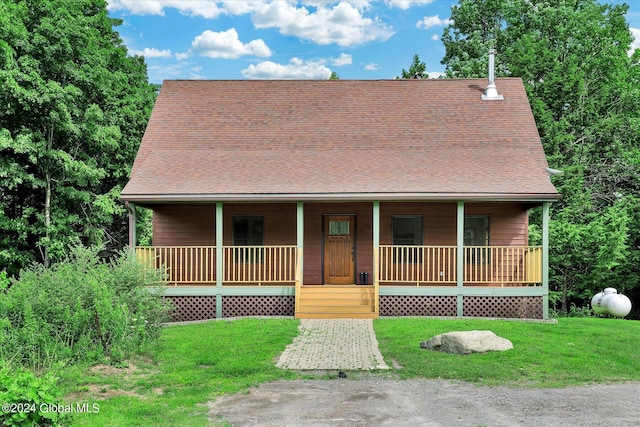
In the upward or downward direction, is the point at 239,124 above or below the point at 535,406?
above

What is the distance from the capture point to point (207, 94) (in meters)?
20.4

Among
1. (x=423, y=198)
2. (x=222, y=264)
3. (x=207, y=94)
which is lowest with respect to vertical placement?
(x=222, y=264)

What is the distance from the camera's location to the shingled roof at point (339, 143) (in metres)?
Answer: 16.0

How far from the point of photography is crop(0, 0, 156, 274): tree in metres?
20.2

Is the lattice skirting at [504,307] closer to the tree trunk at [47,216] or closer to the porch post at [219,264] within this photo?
the porch post at [219,264]

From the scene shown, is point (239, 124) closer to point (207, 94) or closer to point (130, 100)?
point (207, 94)

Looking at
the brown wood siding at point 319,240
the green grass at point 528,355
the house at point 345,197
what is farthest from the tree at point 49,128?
the green grass at point 528,355

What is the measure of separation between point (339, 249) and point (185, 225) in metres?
4.65

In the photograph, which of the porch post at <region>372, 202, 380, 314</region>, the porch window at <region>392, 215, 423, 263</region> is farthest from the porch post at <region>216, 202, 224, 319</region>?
the porch window at <region>392, 215, 423, 263</region>

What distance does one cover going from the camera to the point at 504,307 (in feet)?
51.4

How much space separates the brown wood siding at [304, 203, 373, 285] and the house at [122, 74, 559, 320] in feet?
Result: 0.11

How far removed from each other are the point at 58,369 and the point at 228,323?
20.1 feet

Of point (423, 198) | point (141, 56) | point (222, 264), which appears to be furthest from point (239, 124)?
point (141, 56)

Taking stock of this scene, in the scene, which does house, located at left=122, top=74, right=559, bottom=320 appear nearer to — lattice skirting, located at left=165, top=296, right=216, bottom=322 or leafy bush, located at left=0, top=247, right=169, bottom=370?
lattice skirting, located at left=165, top=296, right=216, bottom=322
